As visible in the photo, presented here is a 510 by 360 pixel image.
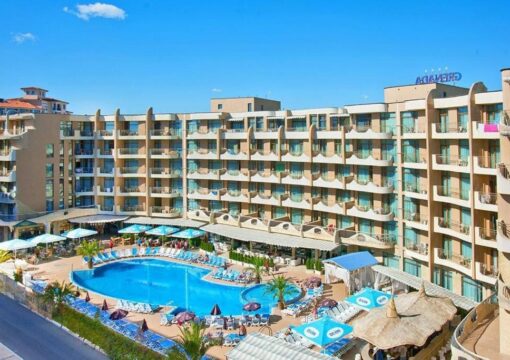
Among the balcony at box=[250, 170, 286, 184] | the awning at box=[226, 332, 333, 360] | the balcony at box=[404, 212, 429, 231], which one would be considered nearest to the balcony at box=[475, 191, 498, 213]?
the balcony at box=[404, 212, 429, 231]

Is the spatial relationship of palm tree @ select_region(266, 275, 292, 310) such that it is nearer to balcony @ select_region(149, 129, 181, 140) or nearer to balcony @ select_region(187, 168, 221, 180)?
balcony @ select_region(187, 168, 221, 180)

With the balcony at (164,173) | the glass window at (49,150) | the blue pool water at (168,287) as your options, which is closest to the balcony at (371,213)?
the blue pool water at (168,287)

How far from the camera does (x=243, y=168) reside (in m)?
47.6

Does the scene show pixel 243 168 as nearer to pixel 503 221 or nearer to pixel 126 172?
pixel 126 172

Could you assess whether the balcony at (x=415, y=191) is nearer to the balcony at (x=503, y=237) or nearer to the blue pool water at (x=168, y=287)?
the blue pool water at (x=168, y=287)

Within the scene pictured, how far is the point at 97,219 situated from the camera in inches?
1999

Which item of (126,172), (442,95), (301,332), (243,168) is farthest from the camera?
(126,172)

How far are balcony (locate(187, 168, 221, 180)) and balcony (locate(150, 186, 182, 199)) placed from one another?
2.56 m

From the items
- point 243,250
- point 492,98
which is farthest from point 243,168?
point 492,98

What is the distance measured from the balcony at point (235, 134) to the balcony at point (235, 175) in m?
3.30

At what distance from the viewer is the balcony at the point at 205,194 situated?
1893 inches

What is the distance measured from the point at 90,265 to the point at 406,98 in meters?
29.6

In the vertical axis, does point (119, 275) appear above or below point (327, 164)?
below

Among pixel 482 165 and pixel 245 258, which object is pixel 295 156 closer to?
pixel 245 258
